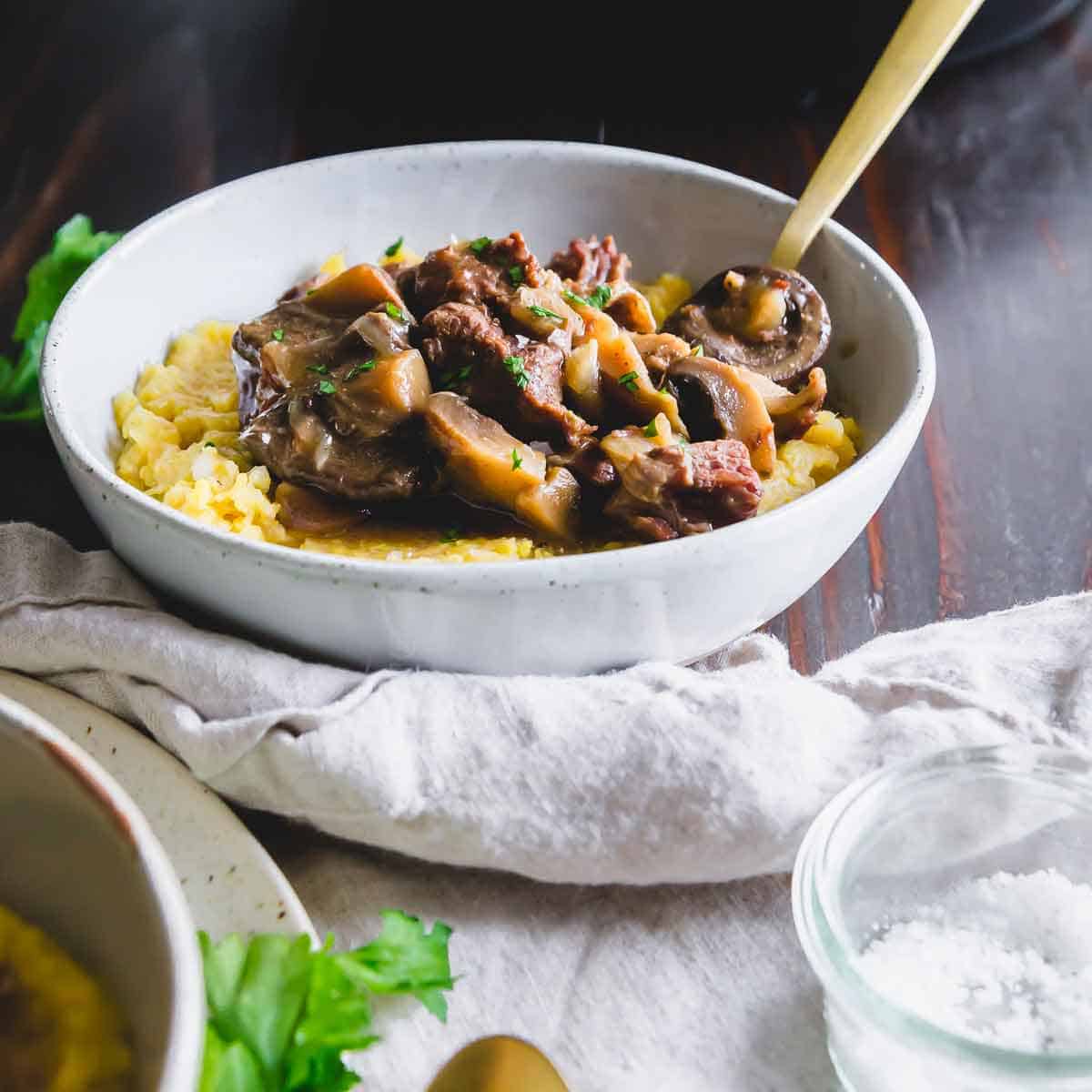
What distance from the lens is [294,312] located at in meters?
2.88

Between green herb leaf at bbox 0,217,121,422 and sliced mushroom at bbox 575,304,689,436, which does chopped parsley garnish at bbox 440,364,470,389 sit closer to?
sliced mushroom at bbox 575,304,689,436

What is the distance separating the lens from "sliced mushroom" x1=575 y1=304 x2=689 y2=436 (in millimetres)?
2630

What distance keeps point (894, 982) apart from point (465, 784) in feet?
2.11

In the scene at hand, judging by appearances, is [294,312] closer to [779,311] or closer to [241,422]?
[241,422]

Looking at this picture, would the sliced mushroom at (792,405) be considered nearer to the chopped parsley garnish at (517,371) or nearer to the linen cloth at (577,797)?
the chopped parsley garnish at (517,371)

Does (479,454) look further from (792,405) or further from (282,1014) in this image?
(282,1014)

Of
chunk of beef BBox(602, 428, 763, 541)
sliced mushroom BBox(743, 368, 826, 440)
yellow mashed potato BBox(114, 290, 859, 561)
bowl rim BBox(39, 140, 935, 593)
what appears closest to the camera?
bowl rim BBox(39, 140, 935, 593)

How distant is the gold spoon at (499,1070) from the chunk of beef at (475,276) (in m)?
1.37

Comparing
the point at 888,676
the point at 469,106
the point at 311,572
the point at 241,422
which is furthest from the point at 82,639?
the point at 469,106

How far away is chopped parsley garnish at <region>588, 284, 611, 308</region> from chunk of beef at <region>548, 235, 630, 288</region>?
0.19 feet

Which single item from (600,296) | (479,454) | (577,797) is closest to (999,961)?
(577,797)

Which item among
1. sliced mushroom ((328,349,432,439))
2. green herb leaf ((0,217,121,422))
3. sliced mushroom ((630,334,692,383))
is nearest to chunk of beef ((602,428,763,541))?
sliced mushroom ((630,334,692,383))

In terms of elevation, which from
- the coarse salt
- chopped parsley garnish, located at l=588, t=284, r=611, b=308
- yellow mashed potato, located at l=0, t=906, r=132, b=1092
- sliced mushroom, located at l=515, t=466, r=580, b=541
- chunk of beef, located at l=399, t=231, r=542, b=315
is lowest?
the coarse salt

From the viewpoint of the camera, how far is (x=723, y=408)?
104 inches
